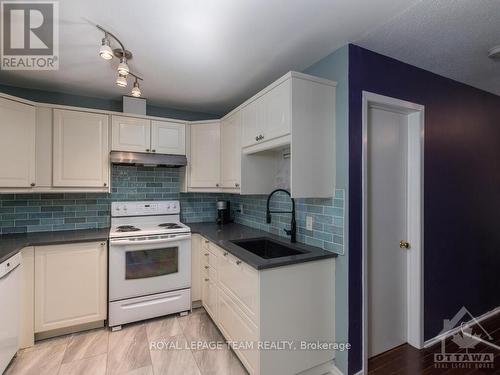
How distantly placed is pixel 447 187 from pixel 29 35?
11.7ft

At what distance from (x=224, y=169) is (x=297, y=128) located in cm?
137

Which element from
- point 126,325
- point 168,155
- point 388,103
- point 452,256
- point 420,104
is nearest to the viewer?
point 388,103

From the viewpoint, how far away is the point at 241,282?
184 cm

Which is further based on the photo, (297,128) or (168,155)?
(168,155)

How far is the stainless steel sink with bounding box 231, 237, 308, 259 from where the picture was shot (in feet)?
7.30

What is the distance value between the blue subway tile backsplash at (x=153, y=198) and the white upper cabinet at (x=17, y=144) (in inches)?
16.9

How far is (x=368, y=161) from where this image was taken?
196 centimetres

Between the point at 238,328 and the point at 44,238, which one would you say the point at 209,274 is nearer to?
the point at 238,328

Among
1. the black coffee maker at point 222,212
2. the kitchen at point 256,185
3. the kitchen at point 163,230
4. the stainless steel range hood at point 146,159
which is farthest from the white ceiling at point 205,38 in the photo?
the black coffee maker at point 222,212

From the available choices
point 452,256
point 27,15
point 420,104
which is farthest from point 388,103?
point 27,15

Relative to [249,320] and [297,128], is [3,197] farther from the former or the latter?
[297,128]

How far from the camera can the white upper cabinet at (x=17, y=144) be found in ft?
7.00

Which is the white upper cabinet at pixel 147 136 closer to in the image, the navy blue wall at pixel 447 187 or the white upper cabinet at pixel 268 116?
Result: the white upper cabinet at pixel 268 116

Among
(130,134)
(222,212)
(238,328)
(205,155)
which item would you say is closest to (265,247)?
(238,328)
